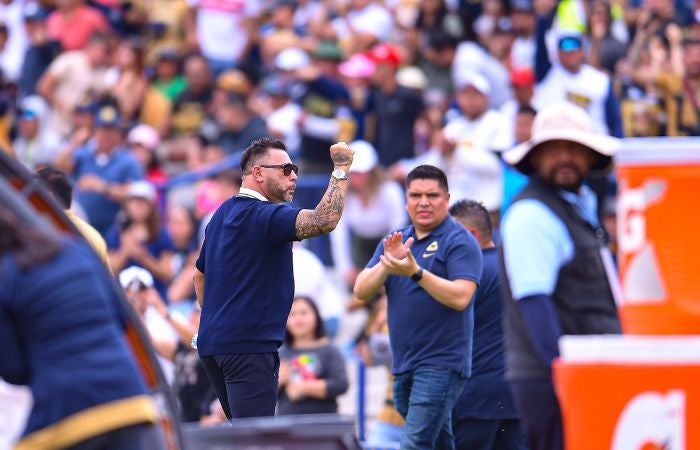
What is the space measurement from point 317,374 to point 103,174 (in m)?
6.84

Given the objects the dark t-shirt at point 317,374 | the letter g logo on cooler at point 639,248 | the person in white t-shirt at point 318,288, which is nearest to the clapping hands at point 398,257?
the dark t-shirt at point 317,374

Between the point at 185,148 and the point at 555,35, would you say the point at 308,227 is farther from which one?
the point at 185,148

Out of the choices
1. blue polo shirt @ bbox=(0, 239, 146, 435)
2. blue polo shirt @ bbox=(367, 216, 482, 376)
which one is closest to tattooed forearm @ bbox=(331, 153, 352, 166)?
blue polo shirt @ bbox=(367, 216, 482, 376)

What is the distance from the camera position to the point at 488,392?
9.52m

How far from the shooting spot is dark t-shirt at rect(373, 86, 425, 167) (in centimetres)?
1652

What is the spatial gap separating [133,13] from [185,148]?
157 inches

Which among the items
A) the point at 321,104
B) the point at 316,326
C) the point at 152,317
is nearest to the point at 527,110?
the point at 316,326

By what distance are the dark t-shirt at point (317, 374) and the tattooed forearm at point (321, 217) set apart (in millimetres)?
2740

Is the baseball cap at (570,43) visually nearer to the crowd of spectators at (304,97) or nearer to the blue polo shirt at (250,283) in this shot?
the crowd of spectators at (304,97)

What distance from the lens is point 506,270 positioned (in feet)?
21.9

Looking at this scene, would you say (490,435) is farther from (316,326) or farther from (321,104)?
(321,104)

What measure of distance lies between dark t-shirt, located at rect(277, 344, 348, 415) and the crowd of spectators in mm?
59

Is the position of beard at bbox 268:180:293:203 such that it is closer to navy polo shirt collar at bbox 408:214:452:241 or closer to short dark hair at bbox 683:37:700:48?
navy polo shirt collar at bbox 408:214:452:241

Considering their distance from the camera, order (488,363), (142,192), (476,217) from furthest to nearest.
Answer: (142,192) < (476,217) < (488,363)
